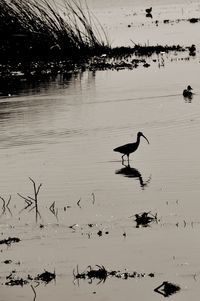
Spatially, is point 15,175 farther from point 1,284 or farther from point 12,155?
point 1,284

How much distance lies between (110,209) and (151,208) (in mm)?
543

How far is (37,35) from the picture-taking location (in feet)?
114

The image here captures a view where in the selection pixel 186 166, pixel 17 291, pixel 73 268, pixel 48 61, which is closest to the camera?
pixel 17 291

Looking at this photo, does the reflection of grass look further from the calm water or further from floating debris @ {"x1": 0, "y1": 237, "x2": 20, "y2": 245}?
floating debris @ {"x1": 0, "y1": 237, "x2": 20, "y2": 245}

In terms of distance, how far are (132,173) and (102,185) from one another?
1125 mm

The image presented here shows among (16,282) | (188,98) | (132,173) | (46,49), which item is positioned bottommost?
(16,282)

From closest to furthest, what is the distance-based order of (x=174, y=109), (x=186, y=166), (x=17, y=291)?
(x=17, y=291) → (x=186, y=166) → (x=174, y=109)

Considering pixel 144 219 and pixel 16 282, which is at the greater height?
pixel 144 219

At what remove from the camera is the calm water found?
1013cm

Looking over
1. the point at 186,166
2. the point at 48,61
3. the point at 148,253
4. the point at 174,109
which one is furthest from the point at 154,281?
the point at 48,61

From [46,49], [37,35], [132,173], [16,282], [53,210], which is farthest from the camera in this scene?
[46,49]

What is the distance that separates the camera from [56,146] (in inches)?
733

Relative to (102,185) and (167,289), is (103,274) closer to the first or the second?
(167,289)

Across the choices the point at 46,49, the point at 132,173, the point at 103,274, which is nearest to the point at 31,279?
the point at 103,274
